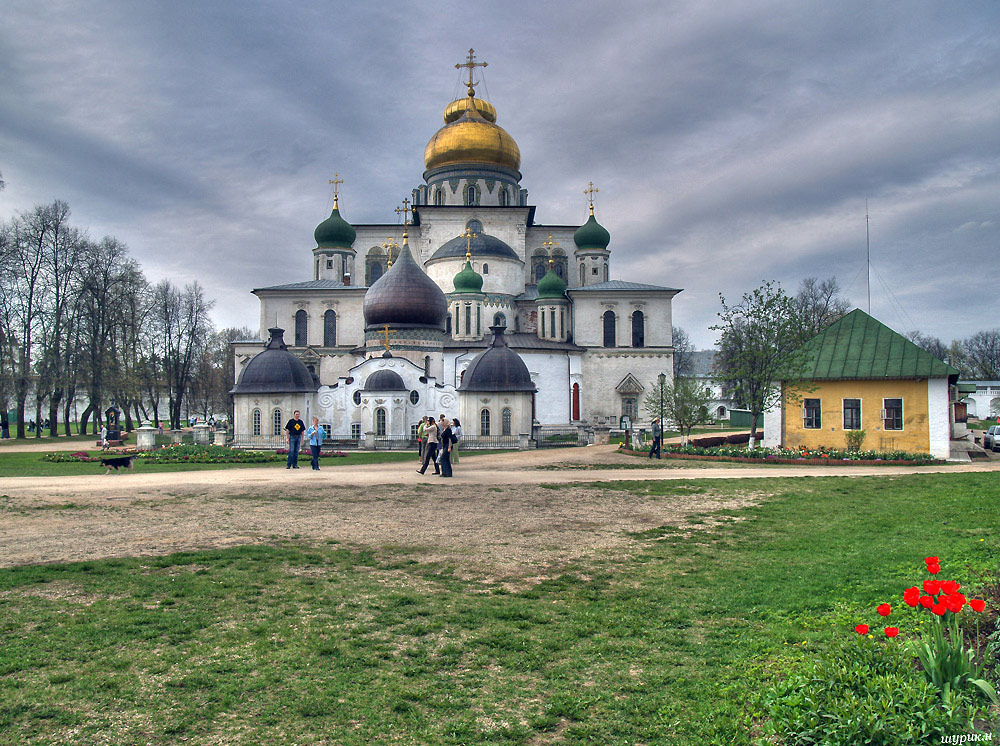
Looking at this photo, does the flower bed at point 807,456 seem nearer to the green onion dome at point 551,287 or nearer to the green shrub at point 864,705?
the green shrub at point 864,705

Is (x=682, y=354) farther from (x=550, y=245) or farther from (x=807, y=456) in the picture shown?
(x=807, y=456)

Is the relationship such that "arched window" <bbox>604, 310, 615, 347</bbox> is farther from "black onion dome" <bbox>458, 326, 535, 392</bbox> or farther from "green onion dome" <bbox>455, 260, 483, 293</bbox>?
"black onion dome" <bbox>458, 326, 535, 392</bbox>

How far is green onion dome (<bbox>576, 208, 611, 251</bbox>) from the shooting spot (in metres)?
49.2

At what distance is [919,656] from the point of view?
4.20 metres

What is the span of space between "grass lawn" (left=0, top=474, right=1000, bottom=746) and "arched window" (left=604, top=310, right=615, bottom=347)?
36.3m

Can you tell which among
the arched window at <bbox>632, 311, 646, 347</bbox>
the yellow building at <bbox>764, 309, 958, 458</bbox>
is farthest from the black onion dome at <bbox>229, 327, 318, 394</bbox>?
the arched window at <bbox>632, 311, 646, 347</bbox>

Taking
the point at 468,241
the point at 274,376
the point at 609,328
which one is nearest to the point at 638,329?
the point at 609,328

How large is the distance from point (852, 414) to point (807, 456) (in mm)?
3476

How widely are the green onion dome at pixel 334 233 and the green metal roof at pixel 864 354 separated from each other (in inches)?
1312

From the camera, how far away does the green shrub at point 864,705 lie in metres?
3.66

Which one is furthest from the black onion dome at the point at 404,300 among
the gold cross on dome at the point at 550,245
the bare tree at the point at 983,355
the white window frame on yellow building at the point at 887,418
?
the bare tree at the point at 983,355

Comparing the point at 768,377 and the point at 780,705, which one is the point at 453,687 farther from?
the point at 768,377

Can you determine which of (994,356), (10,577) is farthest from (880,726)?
(994,356)

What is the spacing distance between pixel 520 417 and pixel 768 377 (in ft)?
38.0
